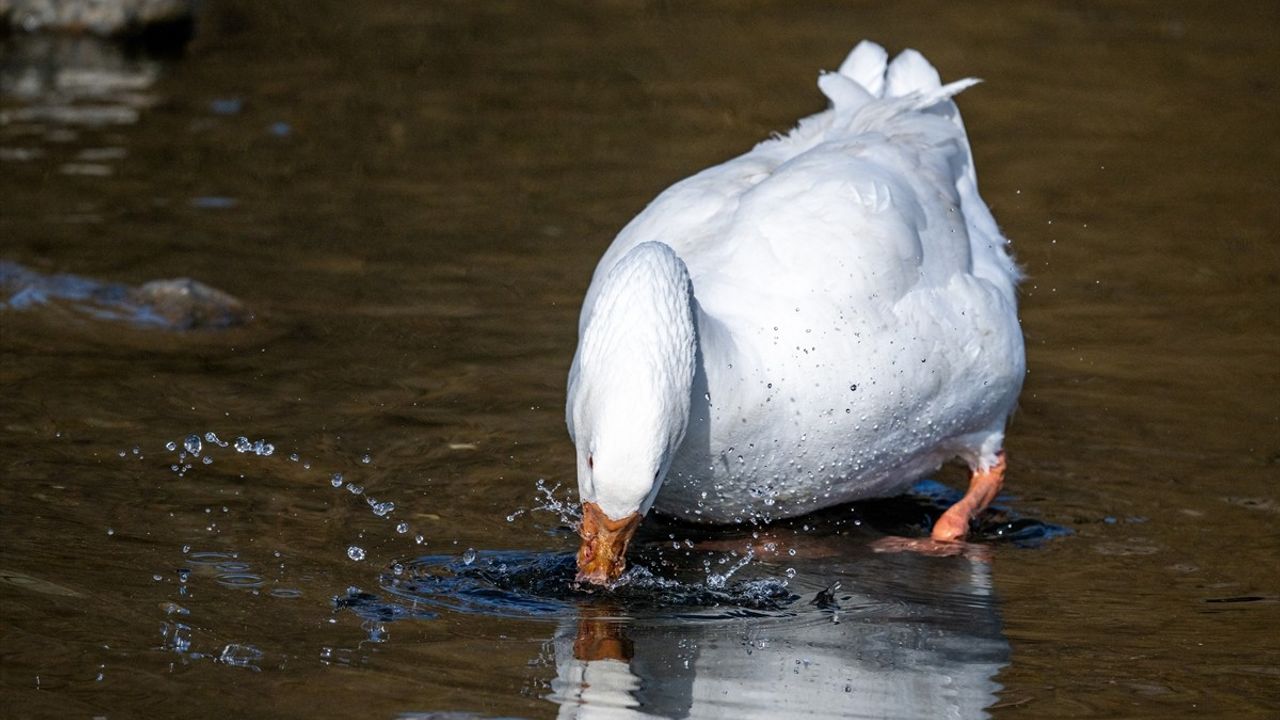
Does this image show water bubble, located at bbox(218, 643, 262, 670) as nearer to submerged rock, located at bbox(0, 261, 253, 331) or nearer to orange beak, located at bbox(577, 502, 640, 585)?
orange beak, located at bbox(577, 502, 640, 585)

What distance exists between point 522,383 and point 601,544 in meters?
2.35

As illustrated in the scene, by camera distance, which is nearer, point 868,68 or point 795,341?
point 795,341

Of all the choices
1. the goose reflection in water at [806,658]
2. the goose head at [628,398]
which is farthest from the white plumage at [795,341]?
the goose reflection in water at [806,658]

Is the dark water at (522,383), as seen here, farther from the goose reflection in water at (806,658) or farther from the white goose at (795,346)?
the white goose at (795,346)

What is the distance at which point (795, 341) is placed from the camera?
525cm

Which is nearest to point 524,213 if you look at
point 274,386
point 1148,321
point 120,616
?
point 274,386

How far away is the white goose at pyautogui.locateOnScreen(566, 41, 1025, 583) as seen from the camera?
4688 mm

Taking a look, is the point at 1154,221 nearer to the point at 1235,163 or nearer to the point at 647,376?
the point at 1235,163

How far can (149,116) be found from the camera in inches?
423

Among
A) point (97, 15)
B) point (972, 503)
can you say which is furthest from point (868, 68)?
point (97, 15)

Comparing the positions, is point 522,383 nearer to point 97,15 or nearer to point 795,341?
point 795,341

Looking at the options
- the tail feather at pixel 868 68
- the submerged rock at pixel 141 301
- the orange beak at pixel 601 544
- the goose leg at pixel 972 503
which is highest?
the tail feather at pixel 868 68

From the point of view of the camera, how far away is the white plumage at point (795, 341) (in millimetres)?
4680

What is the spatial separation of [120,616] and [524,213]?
190 inches
